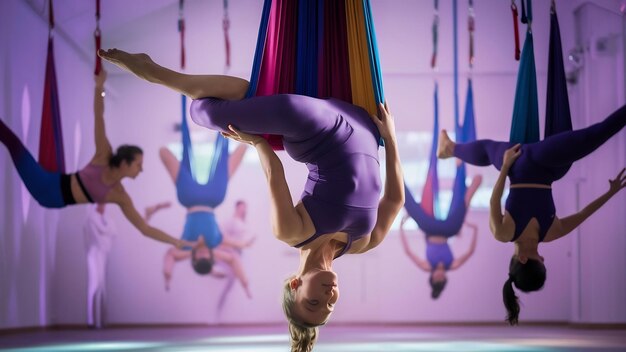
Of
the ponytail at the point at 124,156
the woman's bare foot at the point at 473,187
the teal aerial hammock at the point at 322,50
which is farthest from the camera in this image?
the woman's bare foot at the point at 473,187

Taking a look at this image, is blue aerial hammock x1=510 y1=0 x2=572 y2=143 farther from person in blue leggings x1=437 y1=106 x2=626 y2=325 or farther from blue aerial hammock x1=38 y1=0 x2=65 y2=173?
blue aerial hammock x1=38 y1=0 x2=65 y2=173

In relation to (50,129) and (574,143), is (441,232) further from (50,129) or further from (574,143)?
(50,129)

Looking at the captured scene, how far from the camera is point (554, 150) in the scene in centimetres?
495

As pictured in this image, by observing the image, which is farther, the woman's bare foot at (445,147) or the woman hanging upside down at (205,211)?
the woman hanging upside down at (205,211)

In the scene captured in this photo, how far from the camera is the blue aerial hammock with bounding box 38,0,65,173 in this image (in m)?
6.48

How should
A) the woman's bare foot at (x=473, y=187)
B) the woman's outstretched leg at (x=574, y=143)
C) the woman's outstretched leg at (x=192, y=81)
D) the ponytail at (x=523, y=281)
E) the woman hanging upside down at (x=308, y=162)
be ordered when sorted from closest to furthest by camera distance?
the woman hanging upside down at (x=308, y=162) → the woman's outstretched leg at (x=192, y=81) → the woman's outstretched leg at (x=574, y=143) → the ponytail at (x=523, y=281) → the woman's bare foot at (x=473, y=187)

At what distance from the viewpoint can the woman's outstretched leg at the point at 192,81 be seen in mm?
3320

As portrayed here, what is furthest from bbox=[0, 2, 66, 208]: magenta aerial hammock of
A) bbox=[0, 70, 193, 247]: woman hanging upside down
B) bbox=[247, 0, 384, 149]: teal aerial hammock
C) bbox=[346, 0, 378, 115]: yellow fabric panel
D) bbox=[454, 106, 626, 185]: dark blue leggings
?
bbox=[346, 0, 378, 115]: yellow fabric panel

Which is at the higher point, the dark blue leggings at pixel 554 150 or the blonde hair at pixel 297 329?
the dark blue leggings at pixel 554 150

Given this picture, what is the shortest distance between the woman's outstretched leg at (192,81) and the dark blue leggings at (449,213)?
14.6 feet

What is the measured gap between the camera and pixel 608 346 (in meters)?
6.47

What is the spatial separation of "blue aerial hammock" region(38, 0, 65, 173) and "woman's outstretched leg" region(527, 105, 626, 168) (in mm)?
3853

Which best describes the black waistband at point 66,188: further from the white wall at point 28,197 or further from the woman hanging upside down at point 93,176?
the white wall at point 28,197

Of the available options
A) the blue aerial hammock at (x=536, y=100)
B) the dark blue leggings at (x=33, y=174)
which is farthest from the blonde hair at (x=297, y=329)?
the dark blue leggings at (x=33, y=174)
